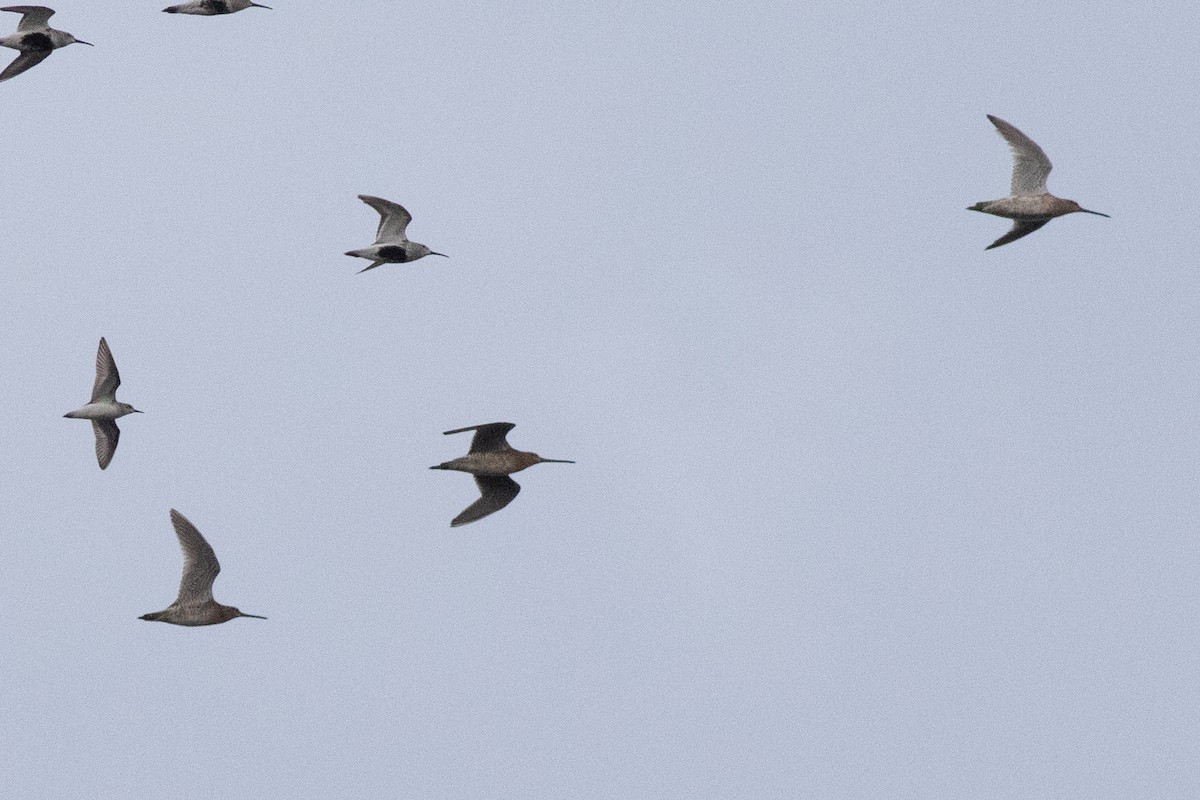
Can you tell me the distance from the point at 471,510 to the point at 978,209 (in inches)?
359

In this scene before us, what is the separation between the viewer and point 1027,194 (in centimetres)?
2847

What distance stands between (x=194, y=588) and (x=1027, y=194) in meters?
14.0

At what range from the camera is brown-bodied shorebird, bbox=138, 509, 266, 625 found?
984 inches

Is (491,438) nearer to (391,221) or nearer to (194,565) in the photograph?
(194,565)

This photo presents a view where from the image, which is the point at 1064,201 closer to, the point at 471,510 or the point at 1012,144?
the point at 1012,144

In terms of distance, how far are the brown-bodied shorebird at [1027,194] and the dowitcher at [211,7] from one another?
11891 mm

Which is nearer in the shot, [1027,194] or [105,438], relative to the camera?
[1027,194]

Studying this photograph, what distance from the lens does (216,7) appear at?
95.9ft

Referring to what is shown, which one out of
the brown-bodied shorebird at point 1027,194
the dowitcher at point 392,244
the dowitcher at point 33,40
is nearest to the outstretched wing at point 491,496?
the dowitcher at point 392,244

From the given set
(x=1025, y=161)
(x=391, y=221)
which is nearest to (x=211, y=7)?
(x=391, y=221)

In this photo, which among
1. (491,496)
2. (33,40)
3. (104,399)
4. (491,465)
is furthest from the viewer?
(104,399)

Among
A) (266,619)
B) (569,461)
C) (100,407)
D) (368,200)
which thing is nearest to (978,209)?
(569,461)

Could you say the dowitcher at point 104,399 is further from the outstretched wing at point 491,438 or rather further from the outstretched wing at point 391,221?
the outstretched wing at point 491,438

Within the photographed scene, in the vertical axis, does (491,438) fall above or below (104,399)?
below
